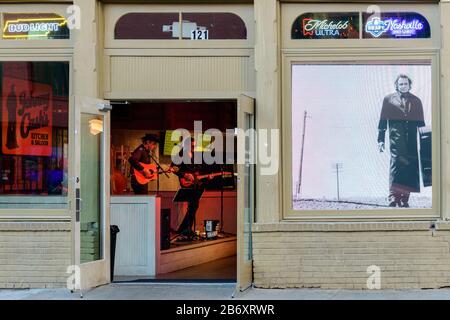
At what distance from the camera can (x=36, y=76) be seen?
328 inches

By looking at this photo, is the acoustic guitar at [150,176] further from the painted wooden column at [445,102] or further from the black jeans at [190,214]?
the painted wooden column at [445,102]

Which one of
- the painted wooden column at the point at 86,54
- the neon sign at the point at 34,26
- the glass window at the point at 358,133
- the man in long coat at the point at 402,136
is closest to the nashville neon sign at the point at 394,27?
the glass window at the point at 358,133

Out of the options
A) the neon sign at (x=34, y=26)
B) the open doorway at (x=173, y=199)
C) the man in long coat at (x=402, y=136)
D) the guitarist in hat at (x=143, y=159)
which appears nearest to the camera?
the man in long coat at (x=402, y=136)

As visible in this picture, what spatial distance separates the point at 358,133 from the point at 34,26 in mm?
4587

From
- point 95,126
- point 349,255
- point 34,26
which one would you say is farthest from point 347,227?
point 34,26

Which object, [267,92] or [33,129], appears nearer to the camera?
[267,92]

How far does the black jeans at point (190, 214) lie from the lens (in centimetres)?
1066

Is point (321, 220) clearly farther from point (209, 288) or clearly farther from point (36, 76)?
point (36, 76)

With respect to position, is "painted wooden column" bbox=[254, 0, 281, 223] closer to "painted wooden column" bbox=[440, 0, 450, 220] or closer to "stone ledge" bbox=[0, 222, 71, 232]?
"painted wooden column" bbox=[440, 0, 450, 220]

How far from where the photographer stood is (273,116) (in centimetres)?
790

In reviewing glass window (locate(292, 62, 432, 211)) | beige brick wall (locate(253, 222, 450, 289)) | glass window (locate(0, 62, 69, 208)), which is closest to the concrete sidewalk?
beige brick wall (locate(253, 222, 450, 289))

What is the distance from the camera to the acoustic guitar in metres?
10.3

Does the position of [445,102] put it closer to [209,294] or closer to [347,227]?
[347,227]

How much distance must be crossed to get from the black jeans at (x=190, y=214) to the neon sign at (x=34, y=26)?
3.88 metres
